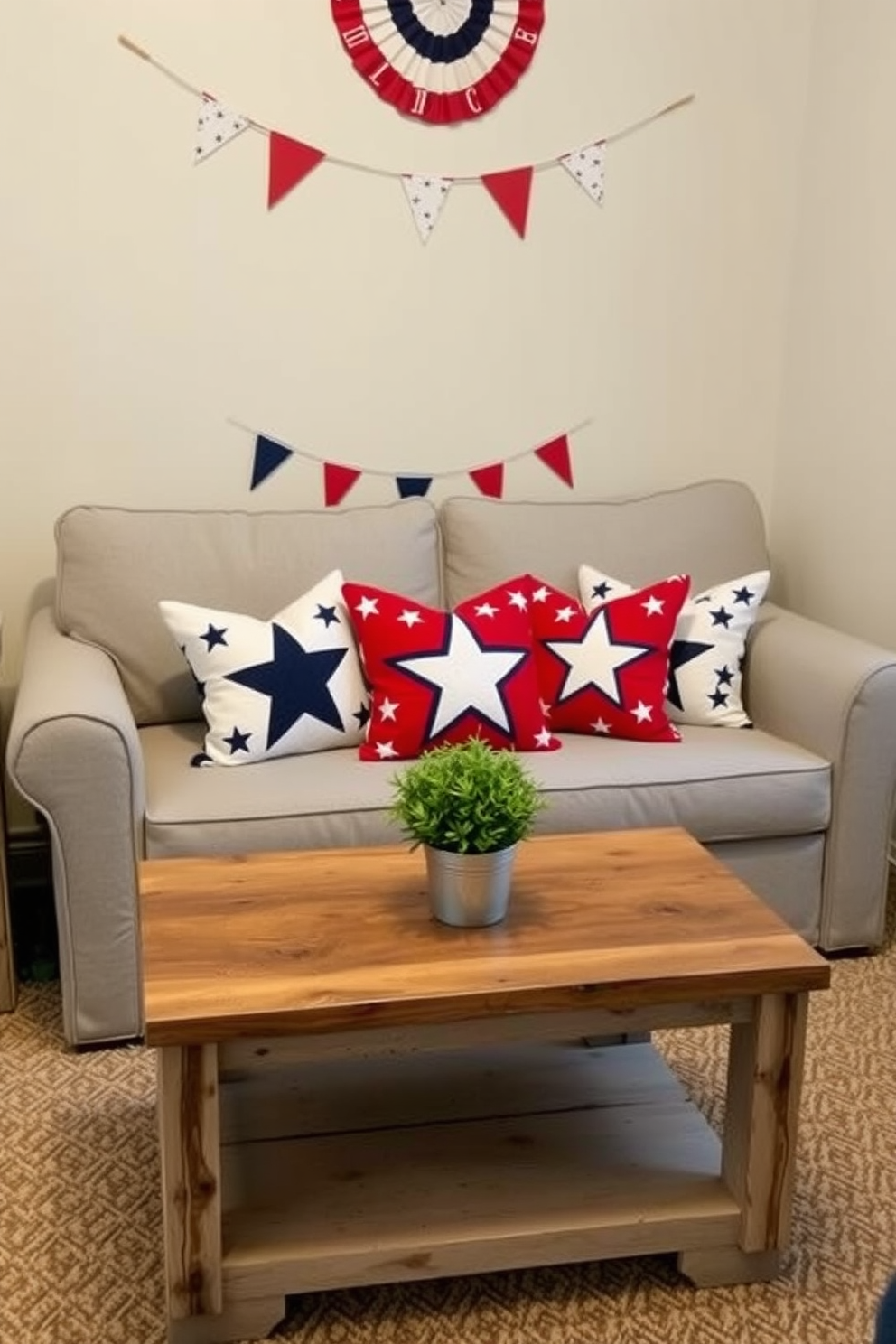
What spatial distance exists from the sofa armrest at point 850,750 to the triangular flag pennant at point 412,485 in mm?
925

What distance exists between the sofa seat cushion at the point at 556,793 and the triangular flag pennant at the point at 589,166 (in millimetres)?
1302

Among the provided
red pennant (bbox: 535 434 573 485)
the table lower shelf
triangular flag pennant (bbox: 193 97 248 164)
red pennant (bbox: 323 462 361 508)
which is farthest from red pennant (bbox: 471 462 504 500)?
the table lower shelf

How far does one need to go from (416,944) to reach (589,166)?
2071mm

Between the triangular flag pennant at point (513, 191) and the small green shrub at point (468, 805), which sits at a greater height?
the triangular flag pennant at point (513, 191)

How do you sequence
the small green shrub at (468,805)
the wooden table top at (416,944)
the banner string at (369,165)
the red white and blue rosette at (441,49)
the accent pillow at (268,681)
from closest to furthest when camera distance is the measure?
the wooden table top at (416,944), the small green shrub at (468,805), the accent pillow at (268,681), the banner string at (369,165), the red white and blue rosette at (441,49)

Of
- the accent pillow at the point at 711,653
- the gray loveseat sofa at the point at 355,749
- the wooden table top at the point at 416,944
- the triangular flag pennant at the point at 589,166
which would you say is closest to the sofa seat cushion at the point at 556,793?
the gray loveseat sofa at the point at 355,749

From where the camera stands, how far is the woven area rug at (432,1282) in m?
1.61

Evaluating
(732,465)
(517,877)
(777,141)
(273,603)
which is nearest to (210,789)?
(273,603)

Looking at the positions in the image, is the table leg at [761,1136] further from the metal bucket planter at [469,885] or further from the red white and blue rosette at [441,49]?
the red white and blue rosette at [441,49]

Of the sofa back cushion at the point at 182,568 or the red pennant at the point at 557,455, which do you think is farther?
the red pennant at the point at 557,455

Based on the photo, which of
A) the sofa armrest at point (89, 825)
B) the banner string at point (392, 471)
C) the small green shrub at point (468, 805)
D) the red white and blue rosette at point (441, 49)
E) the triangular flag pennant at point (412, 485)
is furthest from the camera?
the triangular flag pennant at point (412, 485)

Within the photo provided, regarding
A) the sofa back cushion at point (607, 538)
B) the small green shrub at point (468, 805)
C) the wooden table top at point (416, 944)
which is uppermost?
the sofa back cushion at point (607, 538)

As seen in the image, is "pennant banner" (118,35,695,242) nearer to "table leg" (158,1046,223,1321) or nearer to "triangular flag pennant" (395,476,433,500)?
"triangular flag pennant" (395,476,433,500)

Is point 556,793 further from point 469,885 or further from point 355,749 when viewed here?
point 469,885
